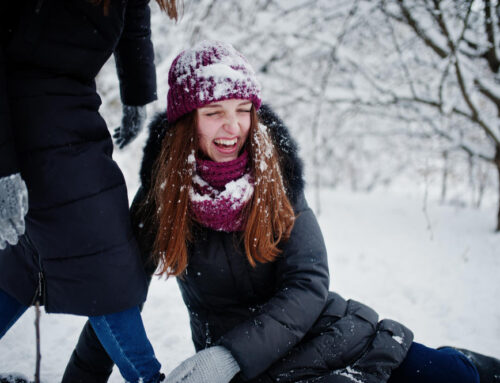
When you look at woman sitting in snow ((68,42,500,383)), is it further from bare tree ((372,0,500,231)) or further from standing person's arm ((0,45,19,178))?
bare tree ((372,0,500,231))

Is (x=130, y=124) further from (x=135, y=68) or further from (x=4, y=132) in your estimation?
(x=4, y=132)

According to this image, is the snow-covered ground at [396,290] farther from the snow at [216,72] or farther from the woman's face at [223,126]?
the snow at [216,72]

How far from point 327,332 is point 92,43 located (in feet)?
4.36

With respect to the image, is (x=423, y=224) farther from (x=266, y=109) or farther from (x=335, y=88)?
(x=266, y=109)

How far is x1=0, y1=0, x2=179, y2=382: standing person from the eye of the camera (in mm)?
918

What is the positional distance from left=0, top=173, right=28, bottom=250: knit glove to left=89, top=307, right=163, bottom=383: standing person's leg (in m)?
0.45

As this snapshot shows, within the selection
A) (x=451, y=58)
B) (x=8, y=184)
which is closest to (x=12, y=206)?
(x=8, y=184)

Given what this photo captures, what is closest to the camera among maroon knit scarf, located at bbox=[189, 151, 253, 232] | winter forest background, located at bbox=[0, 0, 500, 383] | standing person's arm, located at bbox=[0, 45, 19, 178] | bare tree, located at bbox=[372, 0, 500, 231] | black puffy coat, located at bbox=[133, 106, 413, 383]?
standing person's arm, located at bbox=[0, 45, 19, 178]

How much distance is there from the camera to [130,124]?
62.2 inches

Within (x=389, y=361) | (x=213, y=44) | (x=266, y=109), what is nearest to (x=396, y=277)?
(x=389, y=361)

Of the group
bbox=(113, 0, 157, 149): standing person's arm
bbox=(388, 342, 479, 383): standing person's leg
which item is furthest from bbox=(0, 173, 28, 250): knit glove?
bbox=(388, 342, 479, 383): standing person's leg

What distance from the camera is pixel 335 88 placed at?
512 centimetres

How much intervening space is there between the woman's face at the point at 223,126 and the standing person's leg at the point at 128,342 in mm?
718

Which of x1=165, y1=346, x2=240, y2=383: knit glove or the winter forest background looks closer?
x1=165, y1=346, x2=240, y2=383: knit glove
